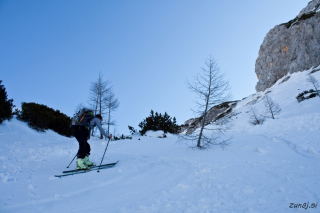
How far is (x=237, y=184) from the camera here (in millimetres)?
3258

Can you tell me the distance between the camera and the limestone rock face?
54.0 m

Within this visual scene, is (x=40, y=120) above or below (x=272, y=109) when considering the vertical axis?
below

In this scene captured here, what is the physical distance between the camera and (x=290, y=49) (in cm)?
6222

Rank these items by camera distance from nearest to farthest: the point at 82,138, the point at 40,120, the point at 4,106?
the point at 82,138, the point at 4,106, the point at 40,120

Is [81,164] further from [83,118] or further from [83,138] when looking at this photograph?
[83,118]

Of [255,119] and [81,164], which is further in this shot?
[255,119]

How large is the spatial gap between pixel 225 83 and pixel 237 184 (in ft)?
22.6

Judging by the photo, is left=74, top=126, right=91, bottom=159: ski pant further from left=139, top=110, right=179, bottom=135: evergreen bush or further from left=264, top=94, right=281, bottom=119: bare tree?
left=264, top=94, right=281, bottom=119: bare tree

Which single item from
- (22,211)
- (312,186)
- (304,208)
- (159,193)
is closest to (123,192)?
(159,193)

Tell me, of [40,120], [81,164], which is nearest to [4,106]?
[40,120]

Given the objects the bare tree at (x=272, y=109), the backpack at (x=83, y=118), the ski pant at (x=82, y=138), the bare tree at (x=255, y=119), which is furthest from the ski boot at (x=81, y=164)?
the bare tree at (x=272, y=109)

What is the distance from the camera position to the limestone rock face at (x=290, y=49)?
54.0m

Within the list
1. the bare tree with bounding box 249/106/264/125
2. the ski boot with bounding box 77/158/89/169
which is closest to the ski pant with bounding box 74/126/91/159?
the ski boot with bounding box 77/158/89/169

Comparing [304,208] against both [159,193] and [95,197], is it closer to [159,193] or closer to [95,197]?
[159,193]
